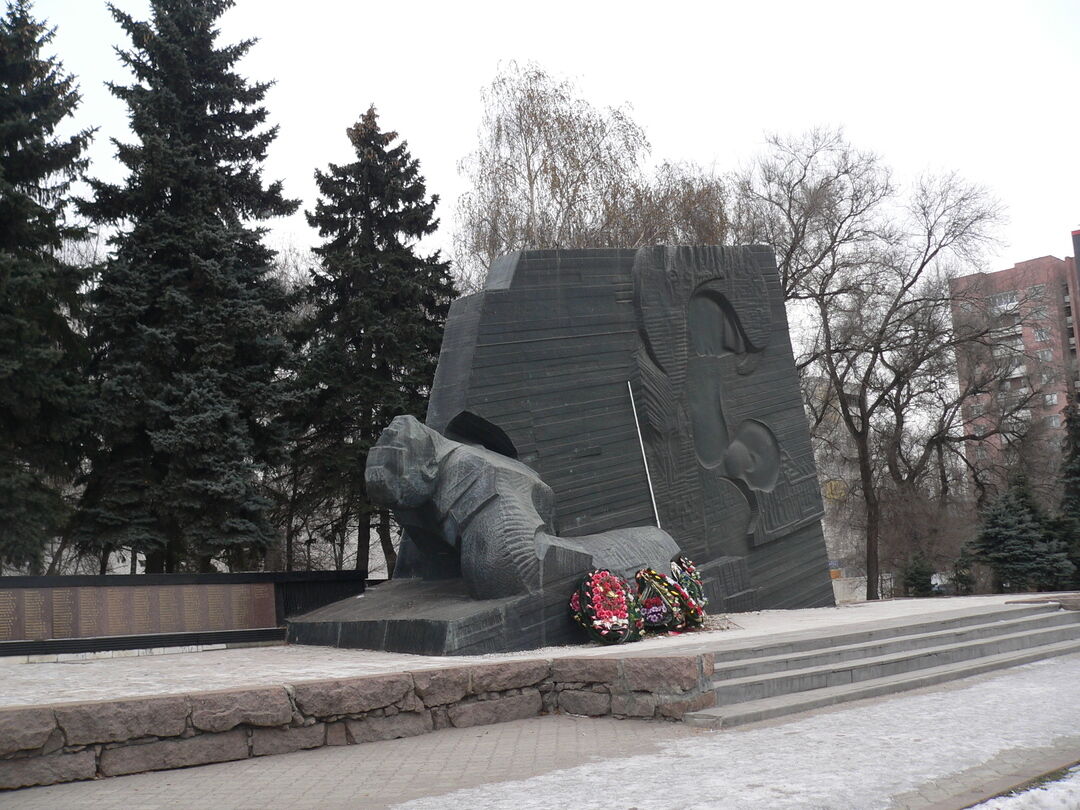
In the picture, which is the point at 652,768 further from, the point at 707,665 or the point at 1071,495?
the point at 1071,495

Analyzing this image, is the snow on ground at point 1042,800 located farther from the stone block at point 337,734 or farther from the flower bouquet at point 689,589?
the flower bouquet at point 689,589

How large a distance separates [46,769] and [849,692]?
4.70 m

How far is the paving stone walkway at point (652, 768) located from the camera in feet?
12.9

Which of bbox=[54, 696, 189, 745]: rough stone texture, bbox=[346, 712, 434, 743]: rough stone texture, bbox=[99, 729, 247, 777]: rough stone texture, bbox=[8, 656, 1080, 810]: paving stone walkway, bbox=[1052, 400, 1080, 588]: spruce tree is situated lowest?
bbox=[8, 656, 1080, 810]: paving stone walkway

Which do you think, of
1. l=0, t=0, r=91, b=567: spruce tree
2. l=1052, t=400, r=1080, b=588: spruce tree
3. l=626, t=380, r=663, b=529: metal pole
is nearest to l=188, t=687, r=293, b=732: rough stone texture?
l=626, t=380, r=663, b=529: metal pole

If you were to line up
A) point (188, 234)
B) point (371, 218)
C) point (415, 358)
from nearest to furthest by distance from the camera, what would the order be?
point (188, 234) → point (415, 358) → point (371, 218)

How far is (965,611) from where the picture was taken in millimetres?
9828

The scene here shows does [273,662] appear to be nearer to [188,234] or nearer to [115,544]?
[115,544]

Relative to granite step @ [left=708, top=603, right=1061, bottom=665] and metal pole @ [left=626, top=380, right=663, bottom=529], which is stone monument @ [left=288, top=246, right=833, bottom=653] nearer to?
metal pole @ [left=626, top=380, right=663, bottom=529]

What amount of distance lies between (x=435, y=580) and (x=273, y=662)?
7.97ft

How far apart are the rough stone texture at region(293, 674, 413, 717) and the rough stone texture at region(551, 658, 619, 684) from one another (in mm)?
1089

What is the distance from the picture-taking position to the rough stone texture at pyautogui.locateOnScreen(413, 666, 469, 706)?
224 inches

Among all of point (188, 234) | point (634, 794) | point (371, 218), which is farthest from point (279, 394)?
point (634, 794)

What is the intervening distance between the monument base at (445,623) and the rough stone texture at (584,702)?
157 cm
